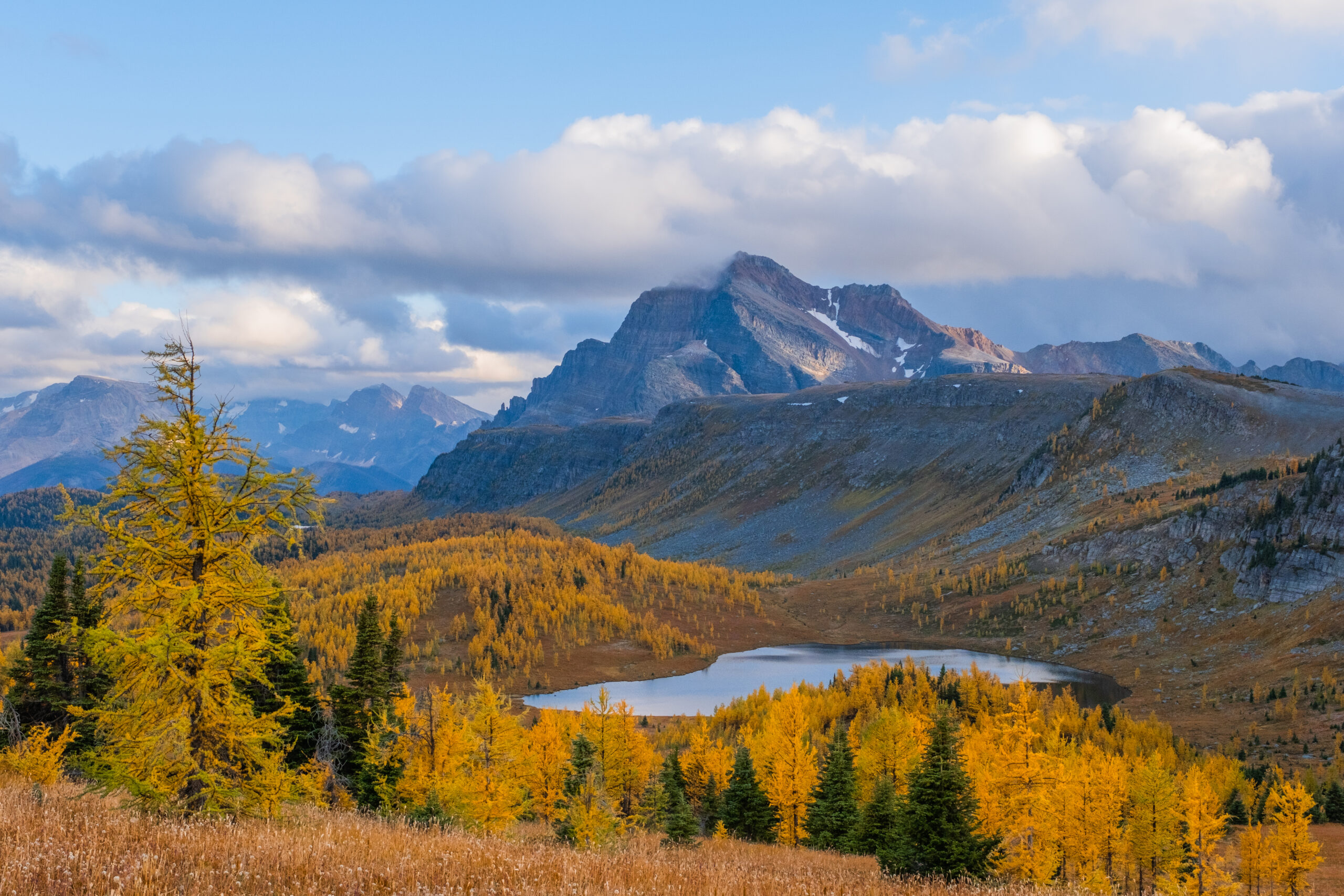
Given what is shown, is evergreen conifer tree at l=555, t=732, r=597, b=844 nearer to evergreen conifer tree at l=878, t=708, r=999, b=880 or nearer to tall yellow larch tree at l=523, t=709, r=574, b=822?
tall yellow larch tree at l=523, t=709, r=574, b=822

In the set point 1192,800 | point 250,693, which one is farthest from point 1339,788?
point 250,693

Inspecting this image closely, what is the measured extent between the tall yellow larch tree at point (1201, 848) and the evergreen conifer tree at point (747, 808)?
22.6 m

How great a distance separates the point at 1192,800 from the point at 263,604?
47466 mm

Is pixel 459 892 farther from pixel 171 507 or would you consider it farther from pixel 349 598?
Result: pixel 349 598

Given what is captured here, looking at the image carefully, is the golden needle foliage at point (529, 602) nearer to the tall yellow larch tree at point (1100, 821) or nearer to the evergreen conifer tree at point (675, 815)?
the evergreen conifer tree at point (675, 815)

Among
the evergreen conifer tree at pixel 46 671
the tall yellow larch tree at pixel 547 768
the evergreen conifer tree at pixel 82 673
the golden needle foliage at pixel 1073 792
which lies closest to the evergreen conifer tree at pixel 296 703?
the evergreen conifer tree at pixel 82 673

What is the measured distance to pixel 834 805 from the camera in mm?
48469

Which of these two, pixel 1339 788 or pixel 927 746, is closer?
pixel 927 746

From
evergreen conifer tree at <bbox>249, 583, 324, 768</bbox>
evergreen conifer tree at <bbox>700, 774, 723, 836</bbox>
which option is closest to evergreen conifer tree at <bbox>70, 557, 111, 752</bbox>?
evergreen conifer tree at <bbox>249, 583, 324, 768</bbox>

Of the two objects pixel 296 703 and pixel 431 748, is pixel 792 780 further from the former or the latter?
pixel 296 703

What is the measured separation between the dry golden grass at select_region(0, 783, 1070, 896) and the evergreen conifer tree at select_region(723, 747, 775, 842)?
4228 centimetres

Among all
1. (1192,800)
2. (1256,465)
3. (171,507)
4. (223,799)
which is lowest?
(1192,800)

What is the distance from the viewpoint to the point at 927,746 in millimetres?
34938

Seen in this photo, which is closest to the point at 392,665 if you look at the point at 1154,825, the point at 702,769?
the point at 702,769
